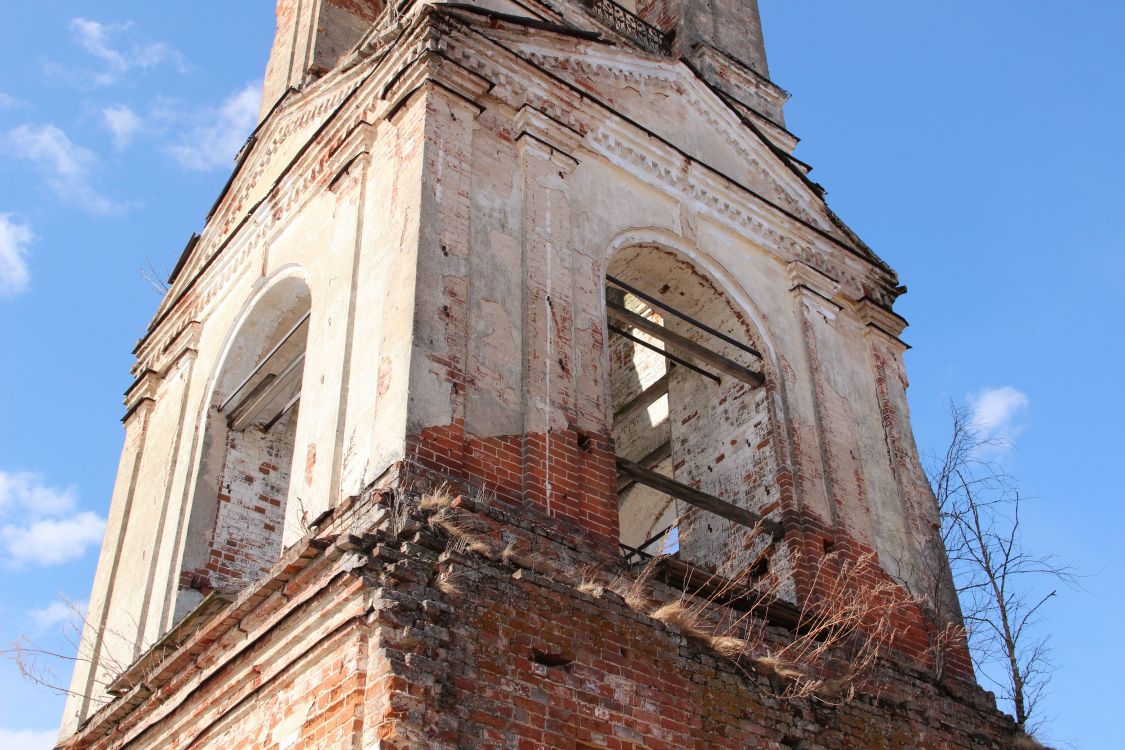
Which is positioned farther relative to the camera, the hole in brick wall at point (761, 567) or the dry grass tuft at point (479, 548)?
the hole in brick wall at point (761, 567)

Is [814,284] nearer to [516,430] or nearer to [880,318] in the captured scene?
[880,318]

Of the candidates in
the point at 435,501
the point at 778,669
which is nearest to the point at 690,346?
the point at 778,669

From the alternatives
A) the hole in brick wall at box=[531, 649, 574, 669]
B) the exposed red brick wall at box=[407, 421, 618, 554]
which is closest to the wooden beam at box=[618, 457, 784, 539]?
the exposed red brick wall at box=[407, 421, 618, 554]

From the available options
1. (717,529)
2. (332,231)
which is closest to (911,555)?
(717,529)

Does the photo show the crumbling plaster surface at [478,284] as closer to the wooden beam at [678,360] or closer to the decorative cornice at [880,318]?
the decorative cornice at [880,318]

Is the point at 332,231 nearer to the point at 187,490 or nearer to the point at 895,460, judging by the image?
the point at 187,490

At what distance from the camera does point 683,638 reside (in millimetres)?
7324

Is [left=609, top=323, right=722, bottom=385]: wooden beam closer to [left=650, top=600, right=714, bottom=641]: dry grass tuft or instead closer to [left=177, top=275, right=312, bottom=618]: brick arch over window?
[left=177, top=275, right=312, bottom=618]: brick arch over window

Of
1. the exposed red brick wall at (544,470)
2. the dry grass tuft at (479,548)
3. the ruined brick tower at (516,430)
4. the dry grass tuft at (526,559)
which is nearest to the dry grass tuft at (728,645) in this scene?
the ruined brick tower at (516,430)

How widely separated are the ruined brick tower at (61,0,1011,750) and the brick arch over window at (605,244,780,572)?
1.2 inches

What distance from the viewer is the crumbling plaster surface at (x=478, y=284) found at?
7.99 m

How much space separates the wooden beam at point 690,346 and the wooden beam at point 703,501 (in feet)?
3.62

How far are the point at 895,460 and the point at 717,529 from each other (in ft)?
6.08

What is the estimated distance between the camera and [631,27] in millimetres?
12586
